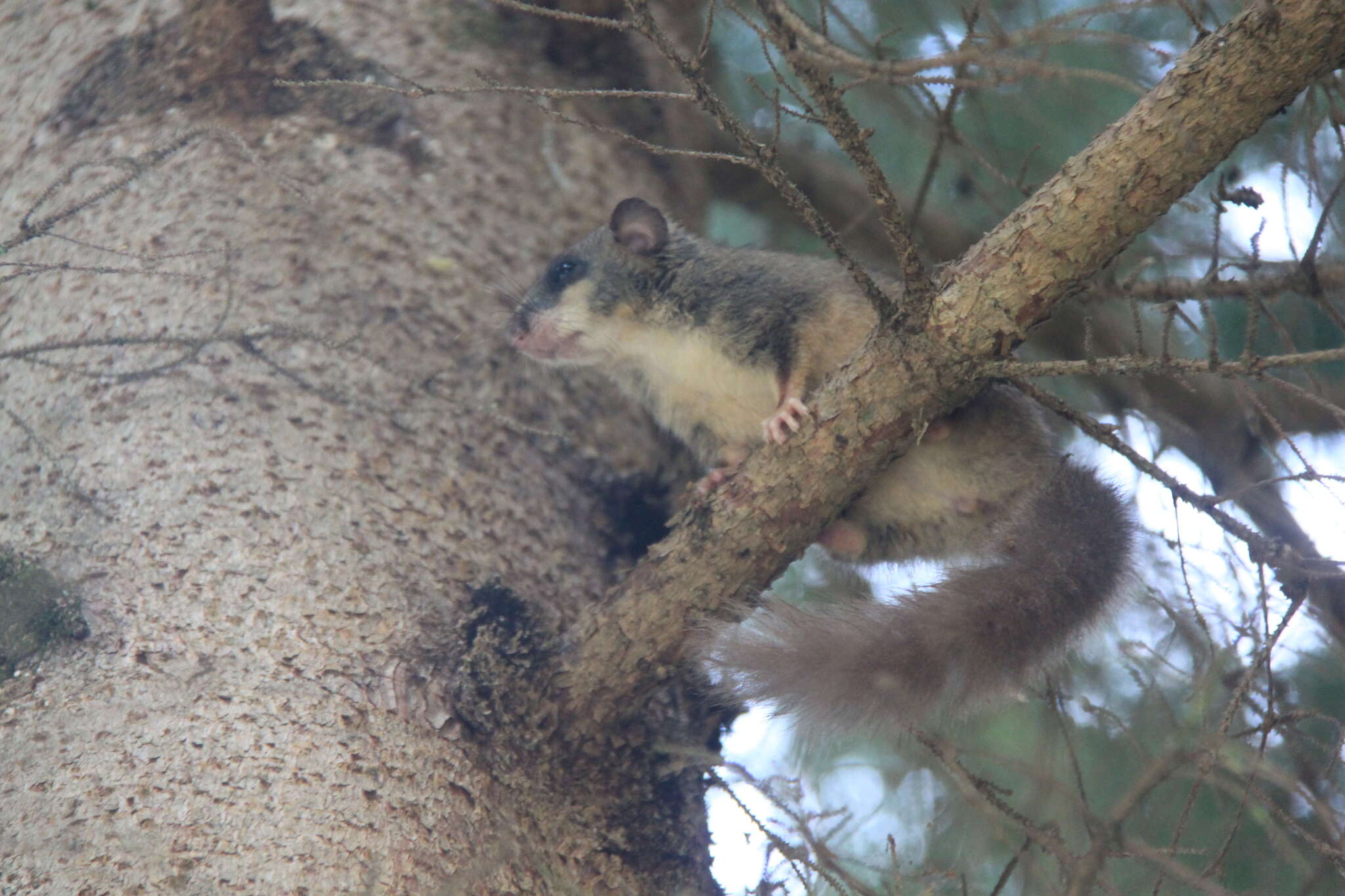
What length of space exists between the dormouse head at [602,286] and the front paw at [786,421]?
749 millimetres

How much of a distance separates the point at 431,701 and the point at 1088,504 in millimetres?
1715

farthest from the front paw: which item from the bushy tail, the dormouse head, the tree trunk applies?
the dormouse head

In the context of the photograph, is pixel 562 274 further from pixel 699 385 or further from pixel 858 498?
pixel 858 498

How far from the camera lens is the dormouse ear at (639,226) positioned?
327 centimetres

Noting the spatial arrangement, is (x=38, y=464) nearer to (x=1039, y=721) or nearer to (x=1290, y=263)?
(x=1039, y=721)

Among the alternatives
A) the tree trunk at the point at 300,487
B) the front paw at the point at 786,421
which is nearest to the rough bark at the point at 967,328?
the front paw at the point at 786,421

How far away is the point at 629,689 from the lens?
237cm

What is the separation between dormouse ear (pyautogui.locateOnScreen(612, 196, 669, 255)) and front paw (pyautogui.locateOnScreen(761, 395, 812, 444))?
0.83m

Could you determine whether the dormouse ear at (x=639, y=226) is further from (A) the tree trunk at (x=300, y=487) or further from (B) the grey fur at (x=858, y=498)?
(A) the tree trunk at (x=300, y=487)

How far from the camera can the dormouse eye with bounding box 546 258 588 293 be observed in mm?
3314

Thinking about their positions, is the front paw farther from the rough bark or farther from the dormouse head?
the dormouse head

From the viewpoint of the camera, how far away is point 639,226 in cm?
331

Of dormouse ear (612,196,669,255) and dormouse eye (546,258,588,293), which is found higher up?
dormouse ear (612,196,669,255)

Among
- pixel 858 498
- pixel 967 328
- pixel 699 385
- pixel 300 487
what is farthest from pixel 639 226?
pixel 967 328
